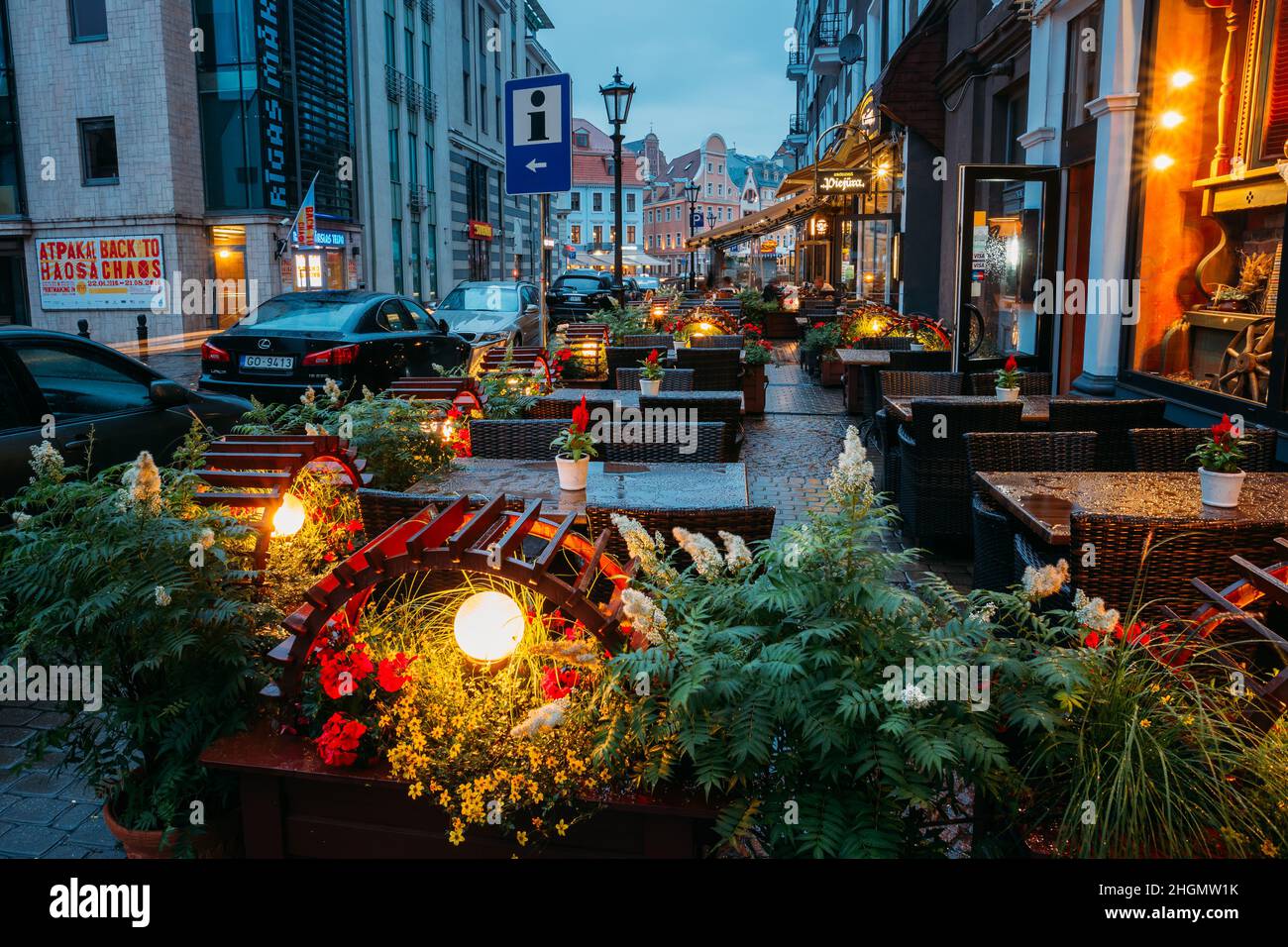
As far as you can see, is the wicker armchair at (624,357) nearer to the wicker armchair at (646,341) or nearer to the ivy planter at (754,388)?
the wicker armchair at (646,341)

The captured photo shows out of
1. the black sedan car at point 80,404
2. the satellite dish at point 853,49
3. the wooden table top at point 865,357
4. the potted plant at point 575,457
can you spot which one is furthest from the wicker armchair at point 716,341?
the satellite dish at point 853,49

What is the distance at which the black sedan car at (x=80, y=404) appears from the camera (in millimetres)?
5149

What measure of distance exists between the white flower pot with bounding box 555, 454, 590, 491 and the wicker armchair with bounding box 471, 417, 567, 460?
130 centimetres

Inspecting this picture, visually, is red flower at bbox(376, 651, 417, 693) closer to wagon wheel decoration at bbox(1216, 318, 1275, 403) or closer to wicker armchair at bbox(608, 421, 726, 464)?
wicker armchair at bbox(608, 421, 726, 464)

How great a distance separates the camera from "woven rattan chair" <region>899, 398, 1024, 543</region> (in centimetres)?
623

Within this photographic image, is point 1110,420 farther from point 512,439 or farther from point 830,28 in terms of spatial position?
point 830,28

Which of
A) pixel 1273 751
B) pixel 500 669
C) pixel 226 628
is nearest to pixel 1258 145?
pixel 1273 751

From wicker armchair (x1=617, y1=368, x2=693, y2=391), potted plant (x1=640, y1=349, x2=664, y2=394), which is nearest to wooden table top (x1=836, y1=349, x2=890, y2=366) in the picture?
wicker armchair (x1=617, y1=368, x2=693, y2=391)

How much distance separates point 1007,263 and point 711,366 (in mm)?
4481

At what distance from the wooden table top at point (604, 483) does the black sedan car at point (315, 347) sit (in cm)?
491

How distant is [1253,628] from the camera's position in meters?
2.81

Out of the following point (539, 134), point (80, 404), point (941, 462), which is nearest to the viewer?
point (80, 404)

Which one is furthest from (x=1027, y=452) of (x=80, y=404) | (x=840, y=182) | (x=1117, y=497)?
(x=840, y=182)
